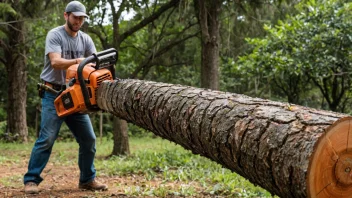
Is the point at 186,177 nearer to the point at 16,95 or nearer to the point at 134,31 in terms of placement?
the point at 134,31

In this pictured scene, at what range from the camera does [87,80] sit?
12.8 feet

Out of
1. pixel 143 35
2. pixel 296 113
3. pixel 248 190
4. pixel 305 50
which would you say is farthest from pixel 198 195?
pixel 143 35

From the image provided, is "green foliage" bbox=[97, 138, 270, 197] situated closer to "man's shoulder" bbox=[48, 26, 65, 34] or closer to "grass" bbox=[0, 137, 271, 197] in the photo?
"grass" bbox=[0, 137, 271, 197]

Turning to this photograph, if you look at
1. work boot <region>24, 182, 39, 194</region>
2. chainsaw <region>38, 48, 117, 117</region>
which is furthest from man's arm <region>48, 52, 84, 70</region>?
work boot <region>24, 182, 39, 194</region>

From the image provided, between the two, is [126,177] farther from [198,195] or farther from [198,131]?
[198,131]

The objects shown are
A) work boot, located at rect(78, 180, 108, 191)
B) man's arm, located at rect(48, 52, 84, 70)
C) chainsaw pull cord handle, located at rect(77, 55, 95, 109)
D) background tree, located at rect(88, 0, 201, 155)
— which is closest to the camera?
chainsaw pull cord handle, located at rect(77, 55, 95, 109)

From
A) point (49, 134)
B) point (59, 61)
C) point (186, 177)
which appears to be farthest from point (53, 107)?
point (186, 177)

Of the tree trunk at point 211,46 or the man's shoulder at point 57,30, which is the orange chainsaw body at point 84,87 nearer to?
the man's shoulder at point 57,30

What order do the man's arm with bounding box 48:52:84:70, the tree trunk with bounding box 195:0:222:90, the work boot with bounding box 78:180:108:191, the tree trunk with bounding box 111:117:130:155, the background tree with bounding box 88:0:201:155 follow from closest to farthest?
the man's arm with bounding box 48:52:84:70
the work boot with bounding box 78:180:108:191
the tree trunk with bounding box 195:0:222:90
the background tree with bounding box 88:0:201:155
the tree trunk with bounding box 111:117:130:155

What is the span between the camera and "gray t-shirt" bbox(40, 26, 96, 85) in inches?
176

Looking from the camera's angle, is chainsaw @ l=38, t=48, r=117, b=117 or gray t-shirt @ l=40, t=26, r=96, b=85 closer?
chainsaw @ l=38, t=48, r=117, b=117

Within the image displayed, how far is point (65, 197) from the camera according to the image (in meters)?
4.35

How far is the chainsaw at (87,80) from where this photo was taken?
3.85 m

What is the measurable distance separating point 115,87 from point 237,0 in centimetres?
573
